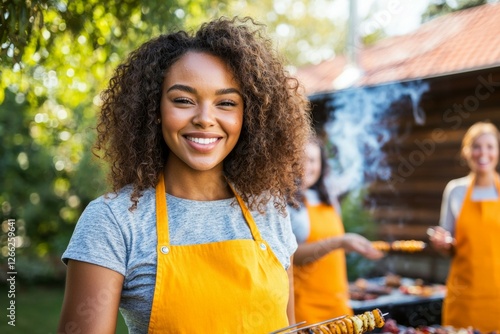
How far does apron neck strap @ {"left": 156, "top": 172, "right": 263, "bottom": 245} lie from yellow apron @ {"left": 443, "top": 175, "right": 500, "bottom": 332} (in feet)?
8.43

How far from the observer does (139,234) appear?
1.49 metres

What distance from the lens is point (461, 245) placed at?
395 cm

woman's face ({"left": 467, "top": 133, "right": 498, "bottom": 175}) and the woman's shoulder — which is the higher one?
woman's face ({"left": 467, "top": 133, "right": 498, "bottom": 175})

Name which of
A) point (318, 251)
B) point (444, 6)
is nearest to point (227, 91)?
point (318, 251)

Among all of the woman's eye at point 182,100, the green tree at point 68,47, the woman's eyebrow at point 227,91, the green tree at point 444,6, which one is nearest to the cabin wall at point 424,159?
the green tree at point 444,6

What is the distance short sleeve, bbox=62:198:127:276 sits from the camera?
1396mm

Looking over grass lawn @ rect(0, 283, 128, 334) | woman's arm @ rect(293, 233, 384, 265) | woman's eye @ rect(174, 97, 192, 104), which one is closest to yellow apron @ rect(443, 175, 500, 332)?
woman's arm @ rect(293, 233, 384, 265)

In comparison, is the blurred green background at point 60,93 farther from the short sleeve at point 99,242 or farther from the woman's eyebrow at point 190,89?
the short sleeve at point 99,242

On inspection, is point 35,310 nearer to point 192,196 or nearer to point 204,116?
point 192,196

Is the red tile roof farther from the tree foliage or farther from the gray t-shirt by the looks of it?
the gray t-shirt

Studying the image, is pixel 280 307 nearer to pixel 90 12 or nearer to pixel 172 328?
pixel 172 328

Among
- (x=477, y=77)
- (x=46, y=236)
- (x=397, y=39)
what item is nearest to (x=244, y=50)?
(x=477, y=77)

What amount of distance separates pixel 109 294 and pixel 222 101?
0.57 meters

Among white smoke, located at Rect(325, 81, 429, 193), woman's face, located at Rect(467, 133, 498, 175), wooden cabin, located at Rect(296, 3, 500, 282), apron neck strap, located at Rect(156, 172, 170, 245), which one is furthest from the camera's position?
white smoke, located at Rect(325, 81, 429, 193)
